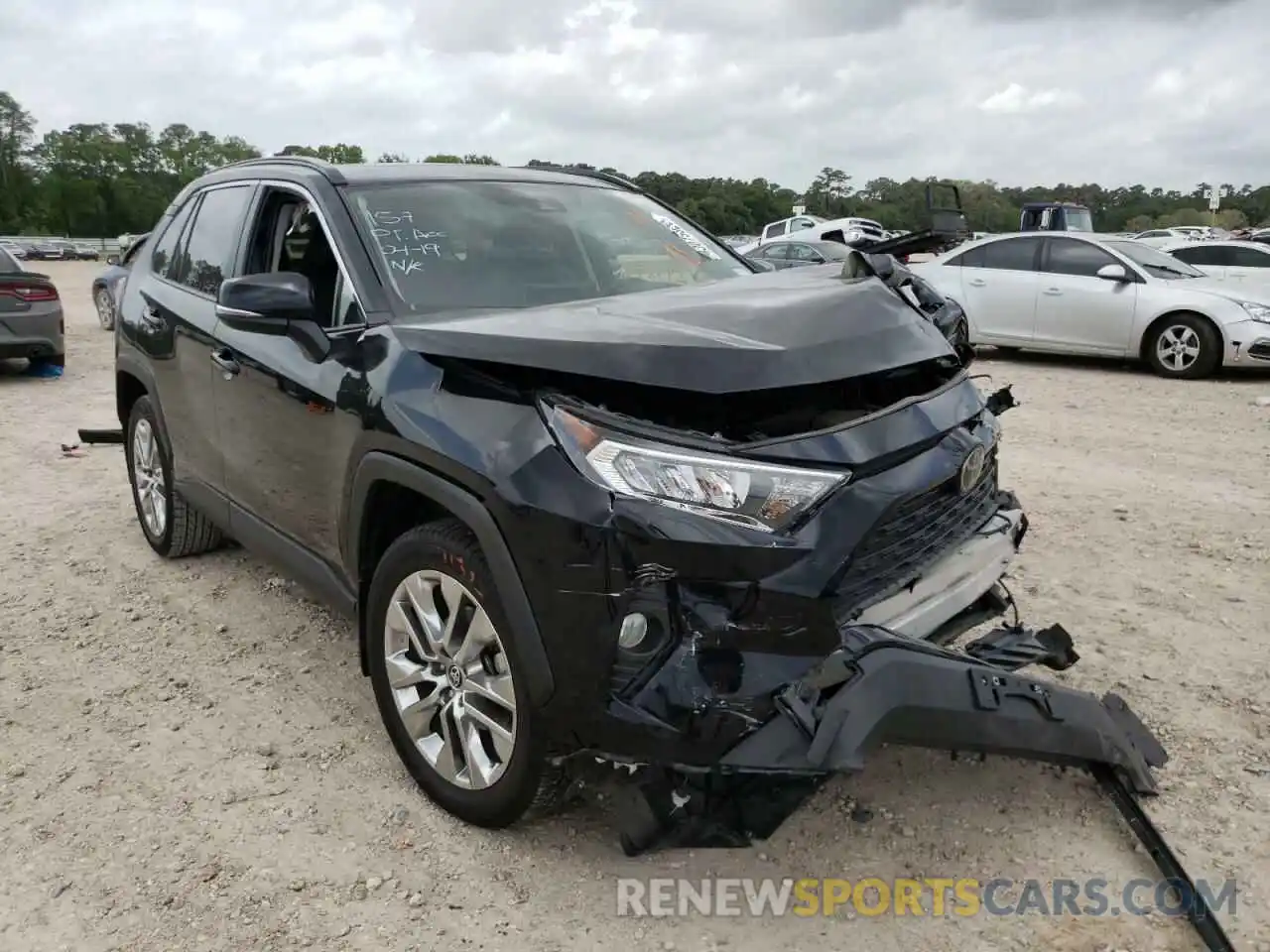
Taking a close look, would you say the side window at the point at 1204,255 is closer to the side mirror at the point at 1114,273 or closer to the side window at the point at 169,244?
the side mirror at the point at 1114,273

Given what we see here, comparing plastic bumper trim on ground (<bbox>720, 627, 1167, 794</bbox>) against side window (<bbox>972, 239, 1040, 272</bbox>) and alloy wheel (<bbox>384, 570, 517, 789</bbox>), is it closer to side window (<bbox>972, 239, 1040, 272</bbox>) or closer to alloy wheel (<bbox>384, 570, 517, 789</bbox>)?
A: alloy wheel (<bbox>384, 570, 517, 789</bbox>)

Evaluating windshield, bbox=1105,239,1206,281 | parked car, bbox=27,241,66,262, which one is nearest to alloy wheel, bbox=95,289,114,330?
windshield, bbox=1105,239,1206,281

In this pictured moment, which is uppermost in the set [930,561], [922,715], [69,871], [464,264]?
[464,264]

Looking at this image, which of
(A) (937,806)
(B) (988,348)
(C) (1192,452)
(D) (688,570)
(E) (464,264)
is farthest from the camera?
(B) (988,348)

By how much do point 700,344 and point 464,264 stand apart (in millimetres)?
1226

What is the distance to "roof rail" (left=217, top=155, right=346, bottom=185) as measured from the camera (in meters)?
3.53

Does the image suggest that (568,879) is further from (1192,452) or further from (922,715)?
(1192,452)

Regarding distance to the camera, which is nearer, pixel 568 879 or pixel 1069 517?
pixel 568 879

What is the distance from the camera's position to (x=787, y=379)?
2.42 m

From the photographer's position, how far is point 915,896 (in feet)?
8.35

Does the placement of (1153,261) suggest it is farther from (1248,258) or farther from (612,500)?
(612,500)

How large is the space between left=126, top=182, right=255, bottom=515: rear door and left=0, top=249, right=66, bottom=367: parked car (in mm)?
7289

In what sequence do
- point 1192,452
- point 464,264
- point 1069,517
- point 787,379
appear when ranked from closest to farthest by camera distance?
point 787,379 → point 464,264 → point 1069,517 → point 1192,452

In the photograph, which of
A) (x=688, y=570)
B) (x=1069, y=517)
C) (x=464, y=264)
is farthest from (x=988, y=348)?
(x=688, y=570)
